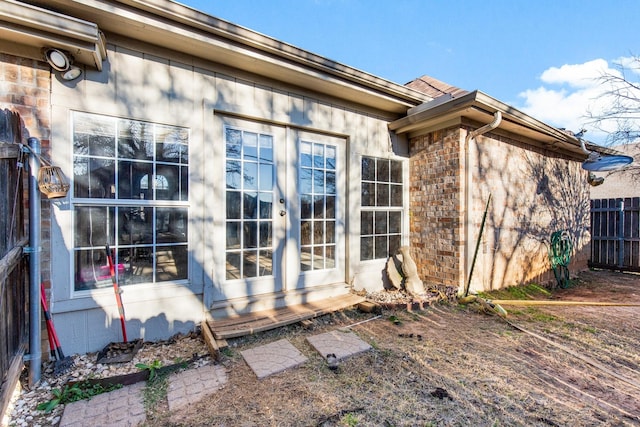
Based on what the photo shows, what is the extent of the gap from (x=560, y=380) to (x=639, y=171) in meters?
7.15

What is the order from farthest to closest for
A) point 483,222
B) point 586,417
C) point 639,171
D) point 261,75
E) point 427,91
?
point 639,171, point 427,91, point 483,222, point 261,75, point 586,417

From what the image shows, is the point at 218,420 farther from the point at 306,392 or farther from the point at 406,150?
the point at 406,150

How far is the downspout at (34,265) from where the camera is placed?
89.0 inches

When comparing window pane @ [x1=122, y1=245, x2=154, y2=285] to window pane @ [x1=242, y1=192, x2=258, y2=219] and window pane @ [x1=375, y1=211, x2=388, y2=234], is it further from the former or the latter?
window pane @ [x1=375, y1=211, x2=388, y2=234]

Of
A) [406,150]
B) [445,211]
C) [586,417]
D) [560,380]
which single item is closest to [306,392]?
[586,417]

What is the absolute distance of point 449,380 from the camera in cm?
231

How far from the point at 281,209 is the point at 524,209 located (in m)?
4.53

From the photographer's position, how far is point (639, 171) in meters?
6.52

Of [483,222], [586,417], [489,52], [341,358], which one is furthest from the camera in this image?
[489,52]

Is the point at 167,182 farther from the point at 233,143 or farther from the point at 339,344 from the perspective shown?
the point at 339,344

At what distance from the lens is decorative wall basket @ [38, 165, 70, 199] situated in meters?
2.22

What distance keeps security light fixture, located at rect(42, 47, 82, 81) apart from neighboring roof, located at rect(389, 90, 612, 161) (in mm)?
4052

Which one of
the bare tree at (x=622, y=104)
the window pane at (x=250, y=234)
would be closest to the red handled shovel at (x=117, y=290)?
the window pane at (x=250, y=234)

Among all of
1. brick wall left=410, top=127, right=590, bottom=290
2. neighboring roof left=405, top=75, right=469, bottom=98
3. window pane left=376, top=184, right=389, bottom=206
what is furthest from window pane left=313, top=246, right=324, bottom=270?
neighboring roof left=405, top=75, right=469, bottom=98
